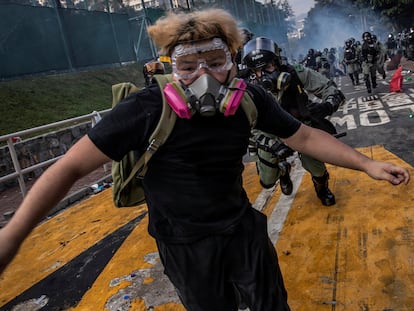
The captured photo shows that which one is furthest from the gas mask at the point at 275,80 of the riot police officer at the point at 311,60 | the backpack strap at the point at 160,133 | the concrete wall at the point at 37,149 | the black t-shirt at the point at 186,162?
the riot police officer at the point at 311,60

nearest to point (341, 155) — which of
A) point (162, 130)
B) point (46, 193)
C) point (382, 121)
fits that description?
point (162, 130)

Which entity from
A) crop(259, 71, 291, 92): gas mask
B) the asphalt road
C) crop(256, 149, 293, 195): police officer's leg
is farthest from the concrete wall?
the asphalt road

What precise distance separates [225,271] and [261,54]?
2.83 m

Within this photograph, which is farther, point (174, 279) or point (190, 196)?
point (174, 279)

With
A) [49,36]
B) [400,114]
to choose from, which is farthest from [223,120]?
[49,36]

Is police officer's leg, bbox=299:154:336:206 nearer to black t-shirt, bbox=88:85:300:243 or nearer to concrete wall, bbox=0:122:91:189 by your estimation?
black t-shirt, bbox=88:85:300:243

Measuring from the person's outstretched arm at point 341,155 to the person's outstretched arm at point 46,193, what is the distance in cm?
102

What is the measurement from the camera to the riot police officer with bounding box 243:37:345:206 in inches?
162

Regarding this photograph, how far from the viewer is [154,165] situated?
1749 mm

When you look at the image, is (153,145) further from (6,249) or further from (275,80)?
(275,80)

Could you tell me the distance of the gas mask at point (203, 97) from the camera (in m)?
1.59

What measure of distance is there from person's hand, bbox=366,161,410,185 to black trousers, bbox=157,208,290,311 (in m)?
0.64

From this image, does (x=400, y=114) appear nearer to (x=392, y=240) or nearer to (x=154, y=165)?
(x=392, y=240)

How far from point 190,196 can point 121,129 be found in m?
0.42
